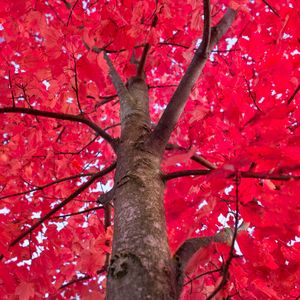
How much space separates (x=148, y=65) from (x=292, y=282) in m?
3.29

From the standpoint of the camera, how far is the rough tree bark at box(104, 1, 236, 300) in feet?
4.61

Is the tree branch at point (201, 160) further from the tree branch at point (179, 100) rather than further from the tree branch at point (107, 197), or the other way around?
the tree branch at point (107, 197)

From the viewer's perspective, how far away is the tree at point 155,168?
1.66 meters

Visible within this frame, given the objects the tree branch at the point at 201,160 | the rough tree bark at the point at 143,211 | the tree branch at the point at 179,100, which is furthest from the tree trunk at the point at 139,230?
the tree branch at the point at 201,160

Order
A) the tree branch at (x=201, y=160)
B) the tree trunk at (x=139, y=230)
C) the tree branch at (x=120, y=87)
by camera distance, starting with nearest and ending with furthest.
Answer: the tree trunk at (x=139, y=230), the tree branch at (x=201, y=160), the tree branch at (x=120, y=87)

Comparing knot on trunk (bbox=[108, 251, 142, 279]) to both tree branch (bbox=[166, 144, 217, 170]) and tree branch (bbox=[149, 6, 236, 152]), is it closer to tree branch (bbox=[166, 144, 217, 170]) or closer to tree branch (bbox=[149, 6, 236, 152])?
tree branch (bbox=[149, 6, 236, 152])

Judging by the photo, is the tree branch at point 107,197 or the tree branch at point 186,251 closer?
the tree branch at point 186,251

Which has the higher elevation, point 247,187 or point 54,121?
point 54,121

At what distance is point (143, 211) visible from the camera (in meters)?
1.78

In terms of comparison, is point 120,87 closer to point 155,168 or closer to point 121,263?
point 155,168

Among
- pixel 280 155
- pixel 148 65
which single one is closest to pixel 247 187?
pixel 280 155

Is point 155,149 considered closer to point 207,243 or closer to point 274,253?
point 207,243

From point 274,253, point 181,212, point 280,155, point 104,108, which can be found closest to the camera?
point 280,155

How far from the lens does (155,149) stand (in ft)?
7.65
